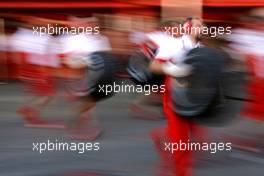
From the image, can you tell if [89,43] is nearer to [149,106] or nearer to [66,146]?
[66,146]

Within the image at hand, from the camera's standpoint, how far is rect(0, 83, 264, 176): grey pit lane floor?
629 cm

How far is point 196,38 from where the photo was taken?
5.53 m

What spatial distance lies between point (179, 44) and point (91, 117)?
9.37ft

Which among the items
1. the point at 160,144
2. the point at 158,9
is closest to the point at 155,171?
the point at 160,144

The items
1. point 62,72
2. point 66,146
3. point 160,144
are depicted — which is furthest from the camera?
point 62,72

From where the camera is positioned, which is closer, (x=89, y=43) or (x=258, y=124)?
(x=89, y=43)

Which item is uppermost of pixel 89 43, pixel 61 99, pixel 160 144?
pixel 89 43

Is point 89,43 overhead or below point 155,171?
overhead

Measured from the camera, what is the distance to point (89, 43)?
7.07m

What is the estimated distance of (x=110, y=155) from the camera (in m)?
6.92

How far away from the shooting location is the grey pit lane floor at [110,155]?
629 cm

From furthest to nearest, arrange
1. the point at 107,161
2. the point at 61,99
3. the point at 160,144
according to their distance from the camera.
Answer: the point at 61,99 < the point at 107,161 < the point at 160,144

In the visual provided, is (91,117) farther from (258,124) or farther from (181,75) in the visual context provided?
(181,75)

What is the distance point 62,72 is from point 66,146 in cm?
108
